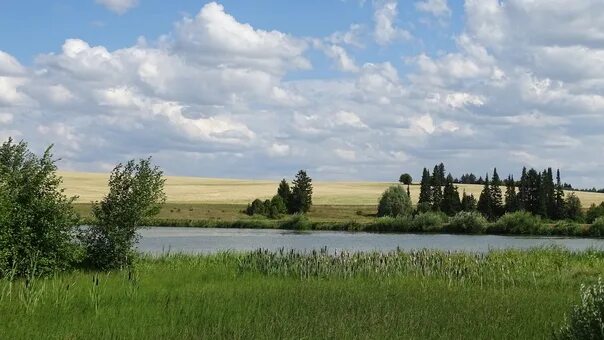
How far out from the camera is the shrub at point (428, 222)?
82062mm

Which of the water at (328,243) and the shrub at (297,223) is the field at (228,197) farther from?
the water at (328,243)

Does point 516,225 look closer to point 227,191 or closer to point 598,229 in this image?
point 598,229

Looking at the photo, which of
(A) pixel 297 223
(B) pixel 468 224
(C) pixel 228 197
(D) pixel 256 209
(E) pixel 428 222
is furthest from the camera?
(C) pixel 228 197

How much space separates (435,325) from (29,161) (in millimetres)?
15835

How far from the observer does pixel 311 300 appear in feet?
54.6

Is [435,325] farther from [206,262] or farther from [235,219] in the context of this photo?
[235,219]

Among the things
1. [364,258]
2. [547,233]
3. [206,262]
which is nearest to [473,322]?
[364,258]

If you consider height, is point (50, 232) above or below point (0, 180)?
below

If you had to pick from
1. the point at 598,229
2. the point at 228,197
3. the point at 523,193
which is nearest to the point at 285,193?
the point at 228,197

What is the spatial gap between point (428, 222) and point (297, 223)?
1585 centimetres

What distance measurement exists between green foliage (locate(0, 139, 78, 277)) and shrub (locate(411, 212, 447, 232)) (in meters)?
61.9

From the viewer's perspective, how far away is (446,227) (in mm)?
81688

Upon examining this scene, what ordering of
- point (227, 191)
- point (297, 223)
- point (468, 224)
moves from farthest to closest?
point (227, 191) → point (297, 223) → point (468, 224)

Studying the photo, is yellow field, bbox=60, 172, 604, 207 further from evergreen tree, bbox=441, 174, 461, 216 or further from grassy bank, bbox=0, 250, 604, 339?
grassy bank, bbox=0, 250, 604, 339
